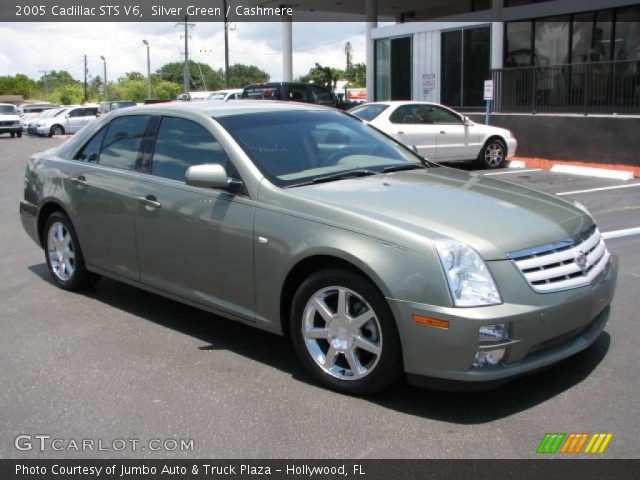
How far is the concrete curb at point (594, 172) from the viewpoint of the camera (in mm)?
13555

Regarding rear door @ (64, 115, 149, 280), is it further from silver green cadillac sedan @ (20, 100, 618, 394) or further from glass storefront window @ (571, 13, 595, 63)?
glass storefront window @ (571, 13, 595, 63)

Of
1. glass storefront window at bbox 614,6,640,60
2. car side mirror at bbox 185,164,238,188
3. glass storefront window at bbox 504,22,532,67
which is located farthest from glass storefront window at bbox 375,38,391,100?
car side mirror at bbox 185,164,238,188

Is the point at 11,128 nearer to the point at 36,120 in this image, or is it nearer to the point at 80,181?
the point at 36,120

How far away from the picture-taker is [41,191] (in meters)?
6.27

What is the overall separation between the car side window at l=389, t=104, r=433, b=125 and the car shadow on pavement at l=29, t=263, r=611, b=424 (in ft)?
30.4

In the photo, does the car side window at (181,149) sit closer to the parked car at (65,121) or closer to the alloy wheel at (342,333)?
the alloy wheel at (342,333)

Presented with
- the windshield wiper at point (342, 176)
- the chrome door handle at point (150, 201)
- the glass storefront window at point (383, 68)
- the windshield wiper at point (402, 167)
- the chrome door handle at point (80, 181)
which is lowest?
the chrome door handle at point (150, 201)

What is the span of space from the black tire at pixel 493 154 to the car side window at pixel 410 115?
1.56m

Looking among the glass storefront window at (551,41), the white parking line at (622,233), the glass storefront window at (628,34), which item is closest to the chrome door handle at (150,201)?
the white parking line at (622,233)

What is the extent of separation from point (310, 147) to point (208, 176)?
0.86 metres

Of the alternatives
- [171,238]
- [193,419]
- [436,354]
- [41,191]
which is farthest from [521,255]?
[41,191]

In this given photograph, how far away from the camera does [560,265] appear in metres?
3.80

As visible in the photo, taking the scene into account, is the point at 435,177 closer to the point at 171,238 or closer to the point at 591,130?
the point at 171,238

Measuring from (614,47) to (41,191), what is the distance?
16.9 m
